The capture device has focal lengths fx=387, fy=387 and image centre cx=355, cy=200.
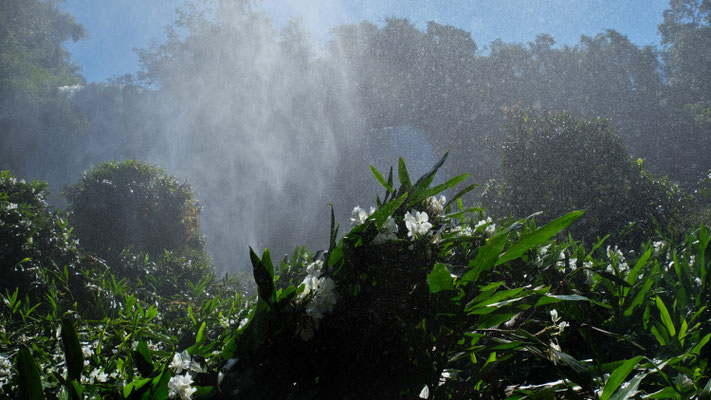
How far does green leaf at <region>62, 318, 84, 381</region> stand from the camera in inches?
25.8

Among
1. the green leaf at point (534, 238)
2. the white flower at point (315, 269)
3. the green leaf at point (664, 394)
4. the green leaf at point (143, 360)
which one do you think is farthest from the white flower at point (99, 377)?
the green leaf at point (664, 394)

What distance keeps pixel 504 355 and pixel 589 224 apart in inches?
278

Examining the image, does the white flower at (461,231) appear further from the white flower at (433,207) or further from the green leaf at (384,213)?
the green leaf at (384,213)

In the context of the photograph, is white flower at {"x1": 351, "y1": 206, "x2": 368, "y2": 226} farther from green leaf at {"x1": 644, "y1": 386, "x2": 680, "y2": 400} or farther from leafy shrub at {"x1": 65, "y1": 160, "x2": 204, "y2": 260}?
leafy shrub at {"x1": 65, "y1": 160, "x2": 204, "y2": 260}

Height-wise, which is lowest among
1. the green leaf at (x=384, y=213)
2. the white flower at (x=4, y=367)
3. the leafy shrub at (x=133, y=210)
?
the green leaf at (x=384, y=213)

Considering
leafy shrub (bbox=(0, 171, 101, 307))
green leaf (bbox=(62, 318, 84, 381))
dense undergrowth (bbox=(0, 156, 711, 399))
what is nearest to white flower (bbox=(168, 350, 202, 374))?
dense undergrowth (bbox=(0, 156, 711, 399))

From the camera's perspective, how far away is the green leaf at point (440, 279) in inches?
27.2

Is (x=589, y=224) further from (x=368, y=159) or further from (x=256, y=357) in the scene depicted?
(x=368, y=159)

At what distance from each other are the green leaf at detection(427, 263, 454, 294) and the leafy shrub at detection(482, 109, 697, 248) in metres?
5.93

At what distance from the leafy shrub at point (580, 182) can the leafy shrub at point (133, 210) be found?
691cm

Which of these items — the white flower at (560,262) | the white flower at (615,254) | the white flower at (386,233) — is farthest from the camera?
the white flower at (615,254)

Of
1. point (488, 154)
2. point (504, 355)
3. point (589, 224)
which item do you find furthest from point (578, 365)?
point (488, 154)

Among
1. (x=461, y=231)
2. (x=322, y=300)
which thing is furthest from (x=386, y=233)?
(x=461, y=231)

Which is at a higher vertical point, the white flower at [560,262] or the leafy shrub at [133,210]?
the leafy shrub at [133,210]
